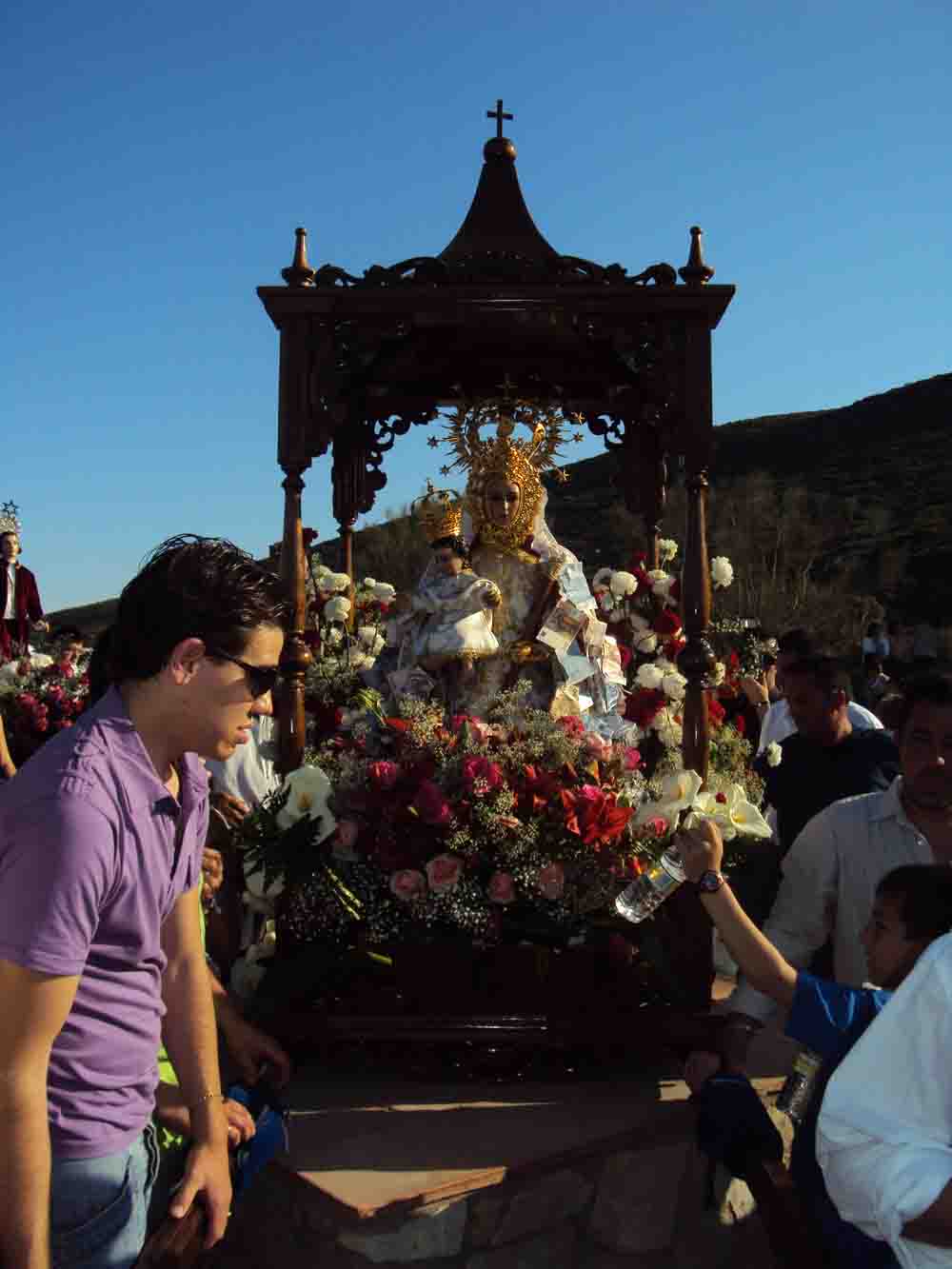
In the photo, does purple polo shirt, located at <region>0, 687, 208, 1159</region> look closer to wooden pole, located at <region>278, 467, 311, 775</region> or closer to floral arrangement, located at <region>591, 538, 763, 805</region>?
wooden pole, located at <region>278, 467, 311, 775</region>

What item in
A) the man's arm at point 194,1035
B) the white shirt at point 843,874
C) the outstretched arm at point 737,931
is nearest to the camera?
the man's arm at point 194,1035

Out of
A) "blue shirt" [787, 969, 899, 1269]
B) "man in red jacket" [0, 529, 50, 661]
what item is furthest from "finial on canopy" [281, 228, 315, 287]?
"man in red jacket" [0, 529, 50, 661]

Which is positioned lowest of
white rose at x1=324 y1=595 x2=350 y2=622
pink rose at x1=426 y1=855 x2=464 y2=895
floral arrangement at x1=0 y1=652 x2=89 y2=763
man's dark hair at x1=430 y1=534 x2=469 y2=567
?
pink rose at x1=426 y1=855 x2=464 y2=895

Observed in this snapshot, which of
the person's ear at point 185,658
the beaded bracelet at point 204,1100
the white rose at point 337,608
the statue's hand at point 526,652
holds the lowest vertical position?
the beaded bracelet at point 204,1100

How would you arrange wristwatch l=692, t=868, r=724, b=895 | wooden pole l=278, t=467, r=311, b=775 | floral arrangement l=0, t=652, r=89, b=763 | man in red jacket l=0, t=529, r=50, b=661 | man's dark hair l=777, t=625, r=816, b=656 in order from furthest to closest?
man in red jacket l=0, t=529, r=50, b=661
floral arrangement l=0, t=652, r=89, b=763
man's dark hair l=777, t=625, r=816, b=656
wooden pole l=278, t=467, r=311, b=775
wristwatch l=692, t=868, r=724, b=895

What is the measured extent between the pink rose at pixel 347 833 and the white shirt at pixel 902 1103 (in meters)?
2.36

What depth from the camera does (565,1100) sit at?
13.2 feet

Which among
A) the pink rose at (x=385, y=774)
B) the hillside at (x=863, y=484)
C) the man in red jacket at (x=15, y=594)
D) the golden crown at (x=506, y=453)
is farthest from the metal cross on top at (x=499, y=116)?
the hillside at (x=863, y=484)

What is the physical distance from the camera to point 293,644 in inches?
197

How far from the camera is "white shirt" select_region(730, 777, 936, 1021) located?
382cm

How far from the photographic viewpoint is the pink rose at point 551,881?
155 inches

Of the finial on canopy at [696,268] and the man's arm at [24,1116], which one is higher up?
the finial on canopy at [696,268]

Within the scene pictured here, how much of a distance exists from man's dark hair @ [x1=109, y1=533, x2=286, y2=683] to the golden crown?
5.00 meters

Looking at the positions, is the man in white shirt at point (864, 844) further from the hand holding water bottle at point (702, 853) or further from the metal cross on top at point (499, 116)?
the metal cross on top at point (499, 116)
